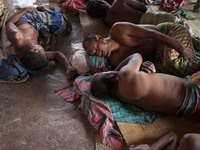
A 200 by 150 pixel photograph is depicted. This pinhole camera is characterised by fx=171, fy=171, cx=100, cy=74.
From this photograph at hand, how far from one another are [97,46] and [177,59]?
2.67ft

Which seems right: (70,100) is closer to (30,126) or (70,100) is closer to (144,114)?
(30,126)

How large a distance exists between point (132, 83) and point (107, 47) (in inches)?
28.8

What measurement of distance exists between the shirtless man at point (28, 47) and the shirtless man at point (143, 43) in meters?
0.46

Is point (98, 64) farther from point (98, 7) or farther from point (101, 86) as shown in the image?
point (98, 7)

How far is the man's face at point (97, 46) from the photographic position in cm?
179

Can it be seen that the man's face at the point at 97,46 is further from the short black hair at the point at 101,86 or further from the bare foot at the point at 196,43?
the bare foot at the point at 196,43

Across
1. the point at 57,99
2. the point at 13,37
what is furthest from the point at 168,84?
the point at 13,37

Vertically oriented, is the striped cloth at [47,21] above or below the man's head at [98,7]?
below

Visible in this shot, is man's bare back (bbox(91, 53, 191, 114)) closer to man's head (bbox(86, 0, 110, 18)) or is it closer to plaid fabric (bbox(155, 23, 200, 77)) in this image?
plaid fabric (bbox(155, 23, 200, 77))

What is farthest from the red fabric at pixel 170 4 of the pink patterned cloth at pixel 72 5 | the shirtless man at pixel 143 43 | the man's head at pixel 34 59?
the man's head at pixel 34 59

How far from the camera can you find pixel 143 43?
1.86 meters

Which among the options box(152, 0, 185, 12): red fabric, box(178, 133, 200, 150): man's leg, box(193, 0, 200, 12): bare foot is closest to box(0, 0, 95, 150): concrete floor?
box(178, 133, 200, 150): man's leg

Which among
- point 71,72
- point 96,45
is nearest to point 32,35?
point 71,72

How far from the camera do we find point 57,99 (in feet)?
5.98
